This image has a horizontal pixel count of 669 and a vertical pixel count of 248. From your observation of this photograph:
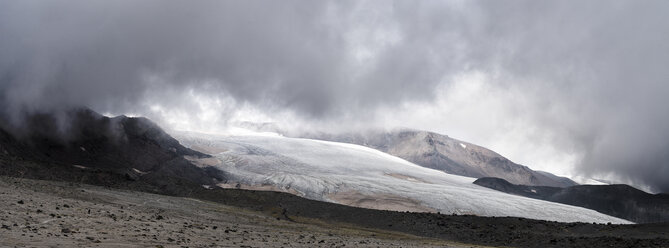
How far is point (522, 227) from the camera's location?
54.5 metres

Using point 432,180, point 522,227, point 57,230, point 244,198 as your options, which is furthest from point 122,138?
point 432,180

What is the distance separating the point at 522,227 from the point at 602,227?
7.92 metres

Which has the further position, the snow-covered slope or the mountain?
the snow-covered slope

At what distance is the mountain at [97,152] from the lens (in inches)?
2258

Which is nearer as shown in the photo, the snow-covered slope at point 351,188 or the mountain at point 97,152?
the mountain at point 97,152

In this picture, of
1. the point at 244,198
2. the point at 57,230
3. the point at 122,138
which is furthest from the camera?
the point at 122,138

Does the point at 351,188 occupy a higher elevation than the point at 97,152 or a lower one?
lower

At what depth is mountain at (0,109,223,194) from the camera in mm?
57344

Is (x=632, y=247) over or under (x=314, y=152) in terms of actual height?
under

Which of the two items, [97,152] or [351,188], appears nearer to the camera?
[97,152]

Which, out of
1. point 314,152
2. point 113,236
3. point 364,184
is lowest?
point 113,236

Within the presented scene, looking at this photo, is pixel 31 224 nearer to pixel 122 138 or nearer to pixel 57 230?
pixel 57 230

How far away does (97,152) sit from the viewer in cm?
8250

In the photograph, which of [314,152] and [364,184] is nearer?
[364,184]
